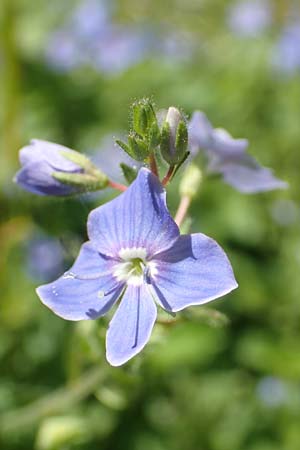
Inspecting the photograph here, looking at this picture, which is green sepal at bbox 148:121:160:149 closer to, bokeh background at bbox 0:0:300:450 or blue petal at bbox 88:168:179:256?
blue petal at bbox 88:168:179:256

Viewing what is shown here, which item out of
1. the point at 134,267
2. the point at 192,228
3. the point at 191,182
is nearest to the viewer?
the point at 134,267

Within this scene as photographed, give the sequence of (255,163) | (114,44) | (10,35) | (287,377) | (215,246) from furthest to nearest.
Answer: (114,44) → (10,35) → (287,377) → (255,163) → (215,246)

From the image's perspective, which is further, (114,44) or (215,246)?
(114,44)

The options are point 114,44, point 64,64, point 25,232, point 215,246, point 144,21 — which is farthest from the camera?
point 144,21

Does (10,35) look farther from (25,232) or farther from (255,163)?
(255,163)

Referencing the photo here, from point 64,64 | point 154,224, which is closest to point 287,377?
point 154,224

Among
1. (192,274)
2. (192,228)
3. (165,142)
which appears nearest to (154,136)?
(165,142)

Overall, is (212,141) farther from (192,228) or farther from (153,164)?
(192,228)
